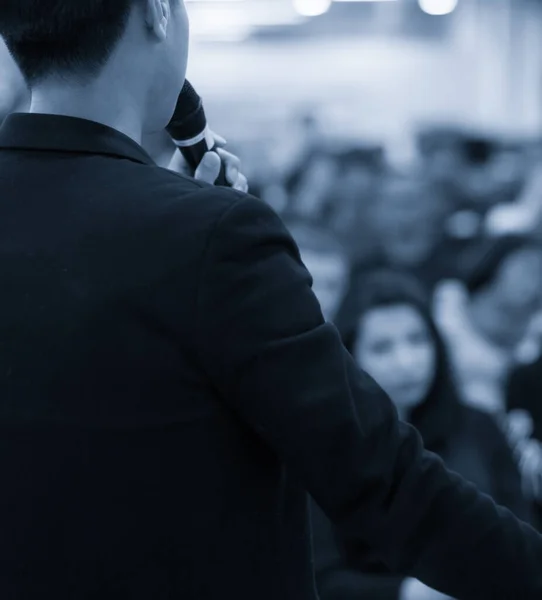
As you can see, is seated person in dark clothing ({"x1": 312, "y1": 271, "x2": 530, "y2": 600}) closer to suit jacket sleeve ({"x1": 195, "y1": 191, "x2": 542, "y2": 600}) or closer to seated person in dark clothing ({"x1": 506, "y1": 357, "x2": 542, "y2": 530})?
seated person in dark clothing ({"x1": 506, "y1": 357, "x2": 542, "y2": 530})

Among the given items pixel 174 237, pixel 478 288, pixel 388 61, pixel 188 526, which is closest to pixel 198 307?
pixel 174 237

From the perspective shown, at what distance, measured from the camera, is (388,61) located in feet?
32.0

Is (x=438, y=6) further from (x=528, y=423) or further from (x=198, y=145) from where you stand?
(x=198, y=145)

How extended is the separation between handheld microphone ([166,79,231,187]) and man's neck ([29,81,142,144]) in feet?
0.55

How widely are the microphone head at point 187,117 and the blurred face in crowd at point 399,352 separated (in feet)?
3.99

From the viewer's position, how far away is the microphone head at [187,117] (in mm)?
969

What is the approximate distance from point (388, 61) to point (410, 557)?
940 centimetres

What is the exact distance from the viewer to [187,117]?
98cm

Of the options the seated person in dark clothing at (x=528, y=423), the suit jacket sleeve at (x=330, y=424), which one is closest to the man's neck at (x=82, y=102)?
the suit jacket sleeve at (x=330, y=424)

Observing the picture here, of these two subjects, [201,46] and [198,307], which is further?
[201,46]

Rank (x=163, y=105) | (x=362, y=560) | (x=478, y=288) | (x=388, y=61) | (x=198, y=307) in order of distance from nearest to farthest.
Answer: (x=198, y=307) < (x=163, y=105) < (x=362, y=560) < (x=478, y=288) < (x=388, y=61)

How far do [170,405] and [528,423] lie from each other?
82.2 inches

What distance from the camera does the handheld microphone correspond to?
0.97 metres

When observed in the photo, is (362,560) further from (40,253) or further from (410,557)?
(40,253)
